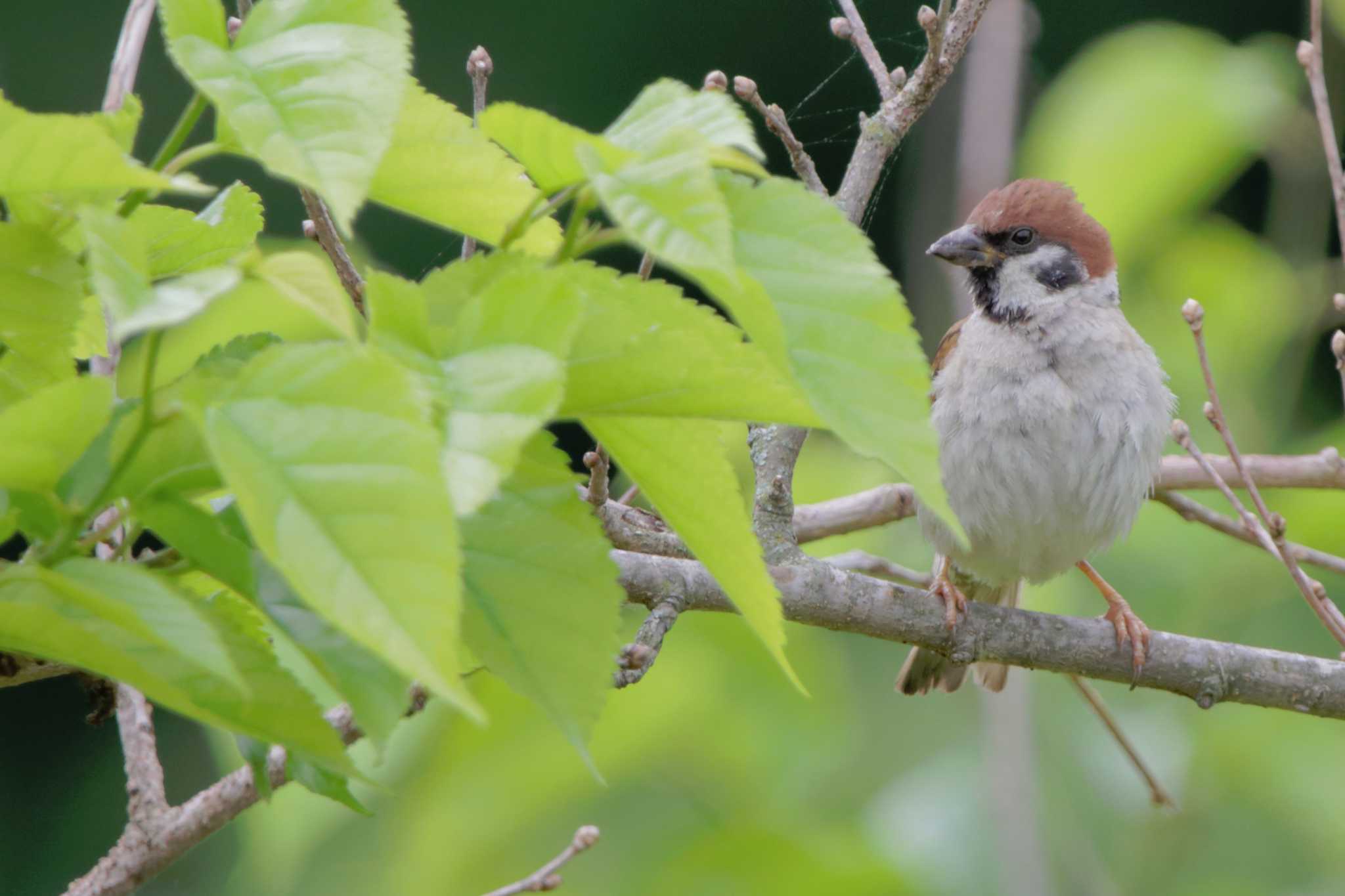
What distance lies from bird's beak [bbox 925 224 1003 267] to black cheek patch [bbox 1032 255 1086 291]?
0.24 feet

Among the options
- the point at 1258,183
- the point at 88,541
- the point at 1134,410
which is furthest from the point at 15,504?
the point at 1258,183

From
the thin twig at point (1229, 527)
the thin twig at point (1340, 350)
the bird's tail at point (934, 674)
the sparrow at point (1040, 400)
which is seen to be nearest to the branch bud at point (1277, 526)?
the thin twig at point (1229, 527)

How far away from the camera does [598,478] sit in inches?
54.4

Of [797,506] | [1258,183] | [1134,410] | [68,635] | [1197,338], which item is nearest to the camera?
[68,635]

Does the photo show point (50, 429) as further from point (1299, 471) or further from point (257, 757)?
point (1299, 471)

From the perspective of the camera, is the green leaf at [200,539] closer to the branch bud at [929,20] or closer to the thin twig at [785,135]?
the thin twig at [785,135]

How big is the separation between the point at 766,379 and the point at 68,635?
288mm

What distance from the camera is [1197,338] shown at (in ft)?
5.56

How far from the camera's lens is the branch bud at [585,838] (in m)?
1.41

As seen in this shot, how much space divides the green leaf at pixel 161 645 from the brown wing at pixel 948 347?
184cm

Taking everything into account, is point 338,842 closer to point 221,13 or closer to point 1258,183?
point 221,13

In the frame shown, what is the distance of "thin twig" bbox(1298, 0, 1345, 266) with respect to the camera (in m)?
1.67

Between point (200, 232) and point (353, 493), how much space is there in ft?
1.12

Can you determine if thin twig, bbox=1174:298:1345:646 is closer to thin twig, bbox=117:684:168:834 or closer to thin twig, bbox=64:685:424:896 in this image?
thin twig, bbox=64:685:424:896
